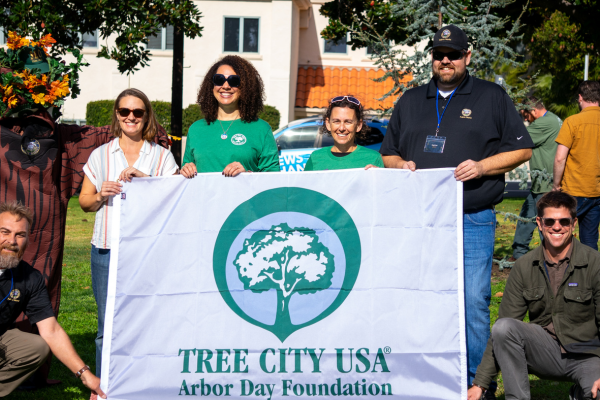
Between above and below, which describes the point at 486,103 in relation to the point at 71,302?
above

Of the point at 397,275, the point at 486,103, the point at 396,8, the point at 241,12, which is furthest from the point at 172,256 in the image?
the point at 241,12

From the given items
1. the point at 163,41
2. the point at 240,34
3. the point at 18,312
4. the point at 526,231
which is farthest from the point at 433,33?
the point at 163,41

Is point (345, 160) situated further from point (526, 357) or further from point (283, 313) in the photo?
point (526, 357)

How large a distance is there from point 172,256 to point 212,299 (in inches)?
14.8

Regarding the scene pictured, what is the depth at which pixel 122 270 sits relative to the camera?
4039 mm

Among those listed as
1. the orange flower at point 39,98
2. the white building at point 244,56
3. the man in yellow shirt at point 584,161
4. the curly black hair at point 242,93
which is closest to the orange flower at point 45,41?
the orange flower at point 39,98

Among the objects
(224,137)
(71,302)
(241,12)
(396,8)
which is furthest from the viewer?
(241,12)

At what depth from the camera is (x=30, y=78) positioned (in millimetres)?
4539

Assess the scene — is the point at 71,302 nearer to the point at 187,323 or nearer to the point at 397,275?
the point at 187,323

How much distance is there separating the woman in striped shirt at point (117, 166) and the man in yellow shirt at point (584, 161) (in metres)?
4.57

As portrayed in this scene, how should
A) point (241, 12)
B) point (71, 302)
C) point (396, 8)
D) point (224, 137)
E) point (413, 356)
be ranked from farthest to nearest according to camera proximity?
point (241, 12) → point (396, 8) → point (71, 302) → point (224, 137) → point (413, 356)

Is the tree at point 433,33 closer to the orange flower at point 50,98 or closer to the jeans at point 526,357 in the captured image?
the orange flower at point 50,98

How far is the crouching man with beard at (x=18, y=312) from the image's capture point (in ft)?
12.1

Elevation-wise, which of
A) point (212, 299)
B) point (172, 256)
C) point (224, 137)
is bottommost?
point (212, 299)
